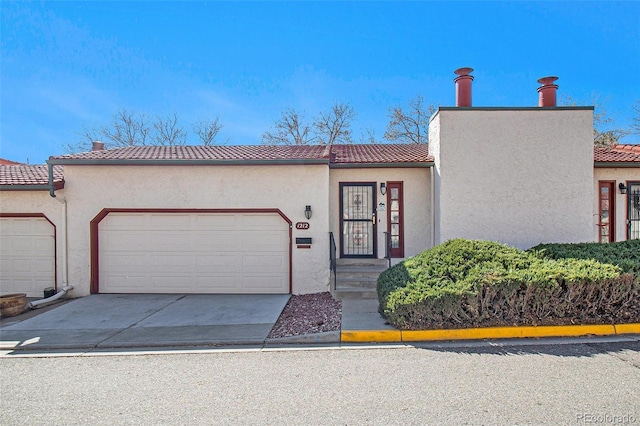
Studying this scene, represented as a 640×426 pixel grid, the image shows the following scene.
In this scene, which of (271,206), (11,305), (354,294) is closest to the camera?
(11,305)

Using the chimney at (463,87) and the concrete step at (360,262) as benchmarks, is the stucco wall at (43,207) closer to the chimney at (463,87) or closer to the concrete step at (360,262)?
the concrete step at (360,262)

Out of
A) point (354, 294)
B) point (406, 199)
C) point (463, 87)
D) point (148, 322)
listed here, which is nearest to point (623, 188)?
point (463, 87)

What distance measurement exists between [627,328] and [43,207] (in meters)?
12.7

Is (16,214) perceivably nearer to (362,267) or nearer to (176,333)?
(176,333)

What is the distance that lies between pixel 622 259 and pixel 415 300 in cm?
402

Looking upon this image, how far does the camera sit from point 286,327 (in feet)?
21.2

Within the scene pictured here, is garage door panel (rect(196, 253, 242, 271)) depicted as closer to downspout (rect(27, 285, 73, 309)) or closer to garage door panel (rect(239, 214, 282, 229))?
garage door panel (rect(239, 214, 282, 229))

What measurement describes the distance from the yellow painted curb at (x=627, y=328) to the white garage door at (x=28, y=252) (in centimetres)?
1221

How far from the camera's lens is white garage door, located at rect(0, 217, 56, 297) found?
9.35 meters

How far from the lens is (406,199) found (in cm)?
973

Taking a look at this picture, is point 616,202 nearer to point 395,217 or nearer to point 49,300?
point 395,217

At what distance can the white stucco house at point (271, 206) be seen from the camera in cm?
891

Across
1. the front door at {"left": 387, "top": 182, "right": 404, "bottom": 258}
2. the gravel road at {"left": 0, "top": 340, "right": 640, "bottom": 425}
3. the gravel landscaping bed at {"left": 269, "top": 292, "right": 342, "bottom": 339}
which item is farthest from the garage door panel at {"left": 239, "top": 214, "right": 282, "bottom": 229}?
the gravel road at {"left": 0, "top": 340, "right": 640, "bottom": 425}

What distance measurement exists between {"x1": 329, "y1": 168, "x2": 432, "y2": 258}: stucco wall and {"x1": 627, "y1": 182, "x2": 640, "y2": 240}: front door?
5.28 m
